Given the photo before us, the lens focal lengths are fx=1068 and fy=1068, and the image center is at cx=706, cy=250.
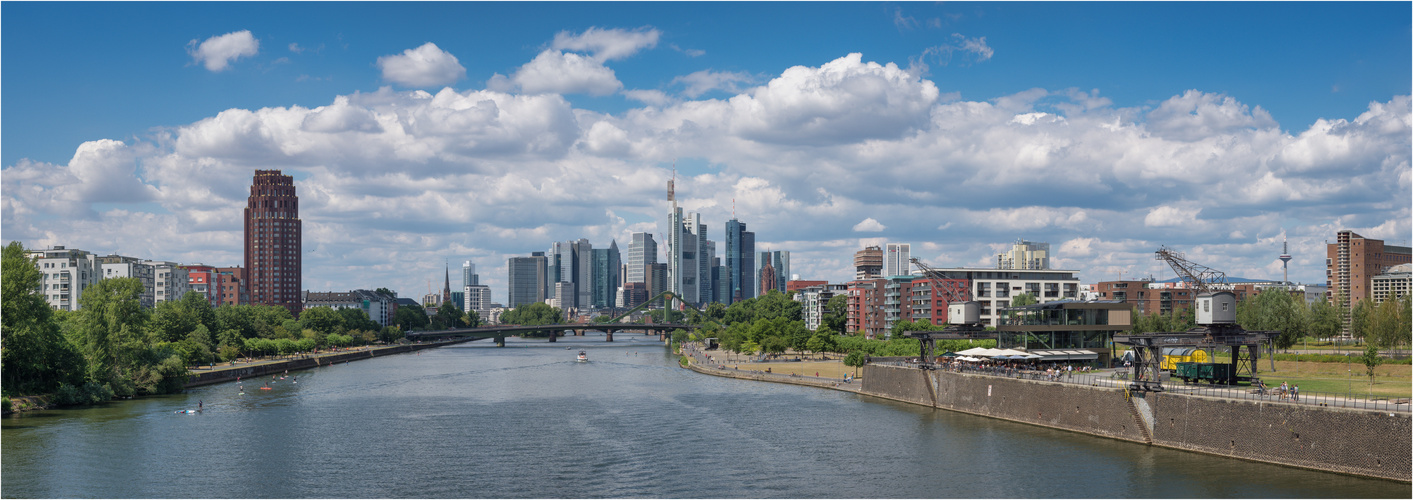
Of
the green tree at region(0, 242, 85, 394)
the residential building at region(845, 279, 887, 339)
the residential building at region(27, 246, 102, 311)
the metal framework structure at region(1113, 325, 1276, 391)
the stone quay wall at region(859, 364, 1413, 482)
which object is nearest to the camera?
the stone quay wall at region(859, 364, 1413, 482)

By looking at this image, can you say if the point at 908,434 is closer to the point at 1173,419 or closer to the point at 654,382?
the point at 1173,419

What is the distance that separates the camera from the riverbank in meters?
81.6

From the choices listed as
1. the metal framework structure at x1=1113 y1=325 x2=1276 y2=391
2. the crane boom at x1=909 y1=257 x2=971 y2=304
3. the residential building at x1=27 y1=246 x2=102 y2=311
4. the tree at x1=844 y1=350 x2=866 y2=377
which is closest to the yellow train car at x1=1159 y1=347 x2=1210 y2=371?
the metal framework structure at x1=1113 y1=325 x2=1276 y2=391

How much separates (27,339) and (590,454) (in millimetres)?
48773

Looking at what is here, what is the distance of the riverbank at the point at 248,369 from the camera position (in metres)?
81.6

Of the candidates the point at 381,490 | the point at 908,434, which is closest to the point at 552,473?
the point at 381,490

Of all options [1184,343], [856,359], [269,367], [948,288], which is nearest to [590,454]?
[1184,343]

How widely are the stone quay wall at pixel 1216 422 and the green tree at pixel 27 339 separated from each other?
236 ft

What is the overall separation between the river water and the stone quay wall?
104cm

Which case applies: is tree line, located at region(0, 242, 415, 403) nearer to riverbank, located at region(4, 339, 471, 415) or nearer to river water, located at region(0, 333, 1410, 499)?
riverbank, located at region(4, 339, 471, 415)

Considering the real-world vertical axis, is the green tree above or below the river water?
above

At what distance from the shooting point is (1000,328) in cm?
11431

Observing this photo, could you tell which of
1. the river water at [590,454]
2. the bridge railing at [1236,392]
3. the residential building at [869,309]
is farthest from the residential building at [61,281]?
the bridge railing at [1236,392]

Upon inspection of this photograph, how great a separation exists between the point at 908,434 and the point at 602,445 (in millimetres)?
20471
